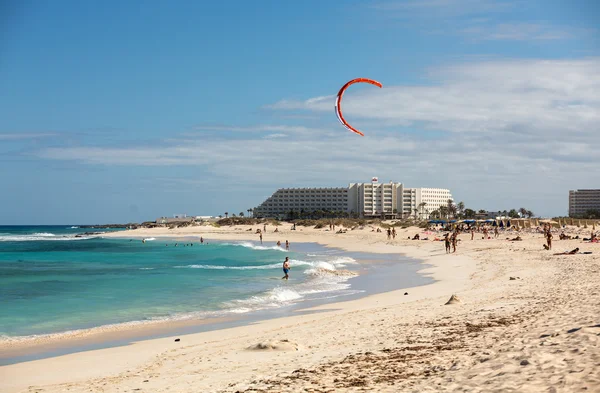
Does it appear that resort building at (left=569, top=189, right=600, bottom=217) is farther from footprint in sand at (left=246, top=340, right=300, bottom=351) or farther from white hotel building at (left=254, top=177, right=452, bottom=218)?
footprint in sand at (left=246, top=340, right=300, bottom=351)

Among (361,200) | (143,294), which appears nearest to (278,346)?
(143,294)

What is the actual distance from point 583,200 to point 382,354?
6045 inches

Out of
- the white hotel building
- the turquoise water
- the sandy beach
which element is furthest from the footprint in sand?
the white hotel building

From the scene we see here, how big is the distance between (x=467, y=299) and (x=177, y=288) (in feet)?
37.4

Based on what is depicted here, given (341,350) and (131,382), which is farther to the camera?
(341,350)

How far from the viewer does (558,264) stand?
21.5 m

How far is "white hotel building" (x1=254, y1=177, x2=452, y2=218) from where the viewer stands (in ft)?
437

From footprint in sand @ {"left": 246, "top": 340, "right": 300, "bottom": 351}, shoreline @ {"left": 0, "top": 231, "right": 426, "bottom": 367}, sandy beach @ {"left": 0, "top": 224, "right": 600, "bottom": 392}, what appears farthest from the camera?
shoreline @ {"left": 0, "top": 231, "right": 426, "bottom": 367}

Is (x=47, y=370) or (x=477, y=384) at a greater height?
(x=477, y=384)

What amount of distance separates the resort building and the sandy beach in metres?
143

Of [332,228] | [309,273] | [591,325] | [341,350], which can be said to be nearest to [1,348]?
[341,350]

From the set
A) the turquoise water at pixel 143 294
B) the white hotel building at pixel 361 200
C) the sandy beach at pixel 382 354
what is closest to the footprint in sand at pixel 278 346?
the sandy beach at pixel 382 354

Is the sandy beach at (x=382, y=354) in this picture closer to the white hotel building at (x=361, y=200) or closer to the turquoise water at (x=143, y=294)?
the turquoise water at (x=143, y=294)

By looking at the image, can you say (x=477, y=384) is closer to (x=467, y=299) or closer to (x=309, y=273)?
(x=467, y=299)
